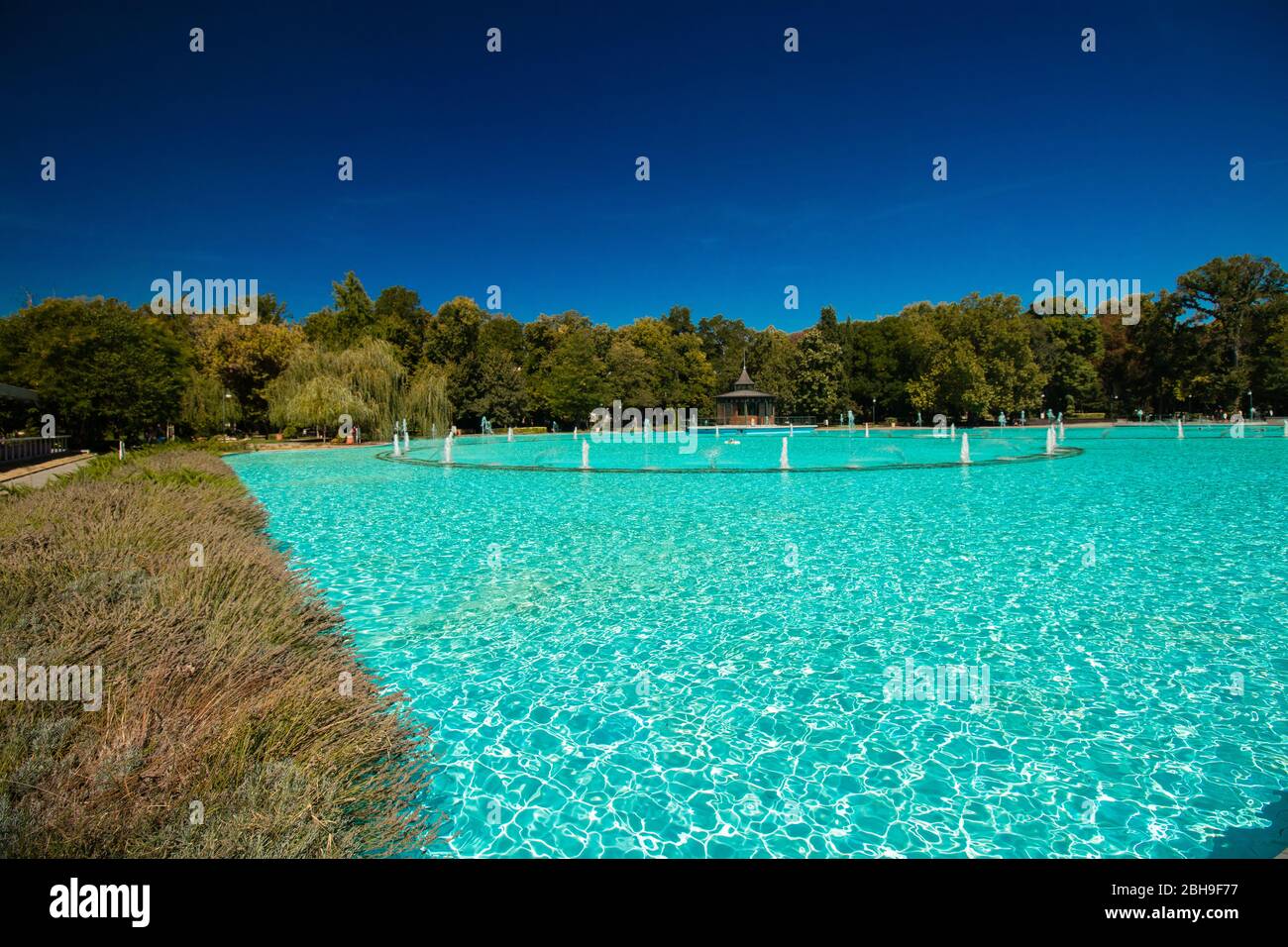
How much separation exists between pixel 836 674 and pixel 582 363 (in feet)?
175

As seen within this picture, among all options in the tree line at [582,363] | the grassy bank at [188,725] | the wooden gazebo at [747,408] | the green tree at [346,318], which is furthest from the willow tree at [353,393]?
the grassy bank at [188,725]

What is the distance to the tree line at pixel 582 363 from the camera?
32.7 m

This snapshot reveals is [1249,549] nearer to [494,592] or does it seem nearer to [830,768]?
[830,768]

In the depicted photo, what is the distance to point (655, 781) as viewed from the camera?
4.33 meters

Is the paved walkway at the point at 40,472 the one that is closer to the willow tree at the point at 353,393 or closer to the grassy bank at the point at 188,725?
the willow tree at the point at 353,393

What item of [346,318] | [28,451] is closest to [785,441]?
[28,451]

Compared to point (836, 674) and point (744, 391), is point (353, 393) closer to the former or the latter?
point (744, 391)

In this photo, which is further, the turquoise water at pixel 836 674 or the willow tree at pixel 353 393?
the willow tree at pixel 353 393

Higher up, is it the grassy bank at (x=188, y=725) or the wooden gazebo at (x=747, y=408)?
the wooden gazebo at (x=747, y=408)

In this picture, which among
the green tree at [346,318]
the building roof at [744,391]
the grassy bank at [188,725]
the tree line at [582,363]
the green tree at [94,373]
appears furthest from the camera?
the building roof at [744,391]

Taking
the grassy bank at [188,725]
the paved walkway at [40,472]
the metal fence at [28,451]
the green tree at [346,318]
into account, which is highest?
the green tree at [346,318]

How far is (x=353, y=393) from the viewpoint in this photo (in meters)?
39.2

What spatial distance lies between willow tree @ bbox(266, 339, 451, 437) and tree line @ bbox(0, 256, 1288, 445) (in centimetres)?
12

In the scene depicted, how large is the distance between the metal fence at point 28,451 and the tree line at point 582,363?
5.17ft
